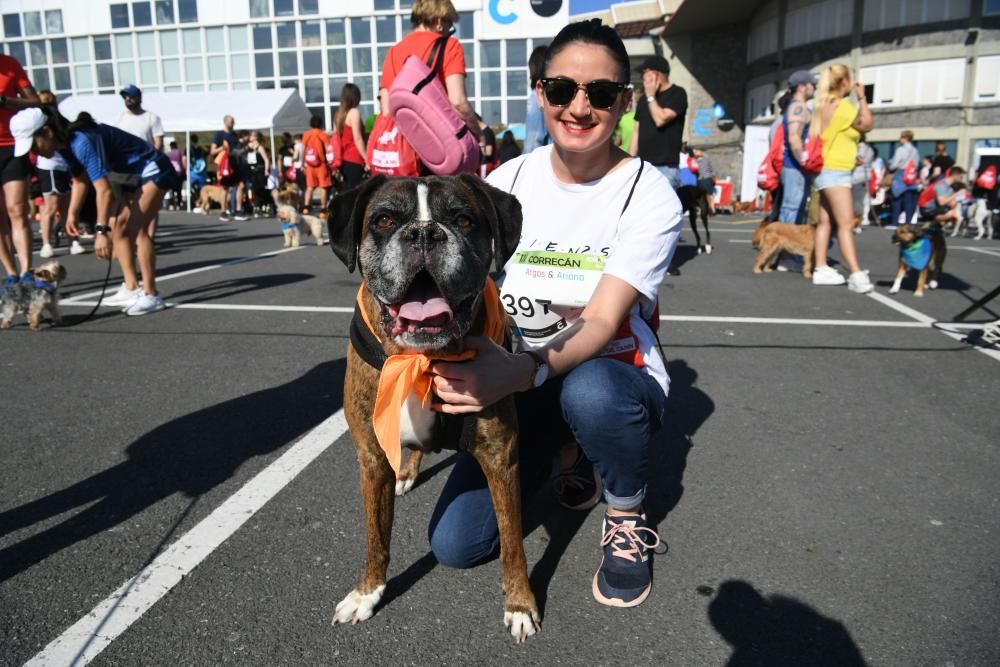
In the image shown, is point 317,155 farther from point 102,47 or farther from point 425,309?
point 102,47

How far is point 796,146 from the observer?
7.88 metres

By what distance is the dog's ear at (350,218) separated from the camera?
6.83 feet

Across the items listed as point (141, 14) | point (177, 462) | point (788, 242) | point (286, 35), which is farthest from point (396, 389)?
point (141, 14)

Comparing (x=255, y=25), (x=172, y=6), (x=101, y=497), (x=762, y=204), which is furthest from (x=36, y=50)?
(x=101, y=497)

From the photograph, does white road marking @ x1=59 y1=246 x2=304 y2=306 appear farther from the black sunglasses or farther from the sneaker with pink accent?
the sneaker with pink accent

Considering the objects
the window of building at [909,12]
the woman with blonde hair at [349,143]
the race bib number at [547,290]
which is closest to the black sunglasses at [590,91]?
the race bib number at [547,290]

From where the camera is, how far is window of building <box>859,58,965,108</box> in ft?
87.7

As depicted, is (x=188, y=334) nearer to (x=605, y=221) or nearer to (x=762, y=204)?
(x=605, y=221)

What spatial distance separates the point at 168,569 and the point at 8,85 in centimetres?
660

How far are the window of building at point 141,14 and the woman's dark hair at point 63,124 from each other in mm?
57526

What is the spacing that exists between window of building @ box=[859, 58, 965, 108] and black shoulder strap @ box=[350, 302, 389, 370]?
31781 mm

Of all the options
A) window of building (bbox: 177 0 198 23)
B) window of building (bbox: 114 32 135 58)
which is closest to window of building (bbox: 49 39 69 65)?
window of building (bbox: 114 32 135 58)

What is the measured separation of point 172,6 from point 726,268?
5757 centimetres

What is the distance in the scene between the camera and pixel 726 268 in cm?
952
